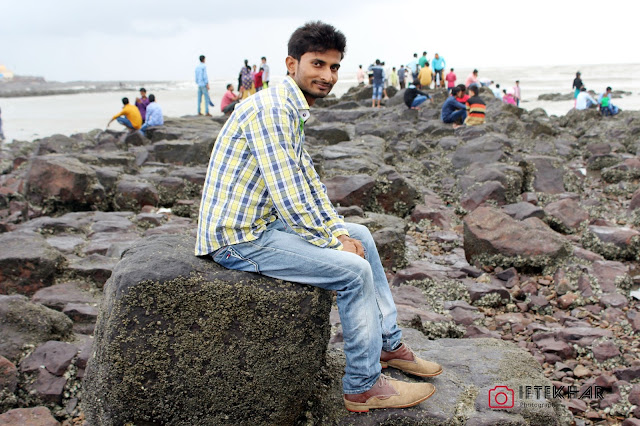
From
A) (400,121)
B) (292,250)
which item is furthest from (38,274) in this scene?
(400,121)

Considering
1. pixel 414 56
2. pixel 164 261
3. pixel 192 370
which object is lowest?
pixel 192 370

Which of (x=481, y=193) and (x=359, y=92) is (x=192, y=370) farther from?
(x=359, y=92)

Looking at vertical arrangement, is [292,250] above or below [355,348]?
above

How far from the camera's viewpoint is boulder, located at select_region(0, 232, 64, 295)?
5922mm

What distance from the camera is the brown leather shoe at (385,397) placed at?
129 inches

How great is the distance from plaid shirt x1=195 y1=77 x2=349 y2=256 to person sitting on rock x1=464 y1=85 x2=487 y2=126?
1423 cm

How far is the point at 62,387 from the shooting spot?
4.26m

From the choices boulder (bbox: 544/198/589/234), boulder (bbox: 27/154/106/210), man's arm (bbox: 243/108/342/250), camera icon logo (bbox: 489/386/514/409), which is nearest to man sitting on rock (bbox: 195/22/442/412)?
man's arm (bbox: 243/108/342/250)

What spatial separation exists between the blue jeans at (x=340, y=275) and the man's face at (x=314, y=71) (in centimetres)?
85

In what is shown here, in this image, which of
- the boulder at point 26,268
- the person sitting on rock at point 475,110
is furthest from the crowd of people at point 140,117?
the boulder at point 26,268

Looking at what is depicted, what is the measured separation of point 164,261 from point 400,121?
1723 centimetres

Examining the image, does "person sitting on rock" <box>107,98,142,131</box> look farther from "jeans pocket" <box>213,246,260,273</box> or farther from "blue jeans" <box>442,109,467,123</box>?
"jeans pocket" <box>213,246,260,273</box>

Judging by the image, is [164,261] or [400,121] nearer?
[164,261]

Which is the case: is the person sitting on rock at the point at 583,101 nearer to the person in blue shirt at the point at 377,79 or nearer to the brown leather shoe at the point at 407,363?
the person in blue shirt at the point at 377,79
